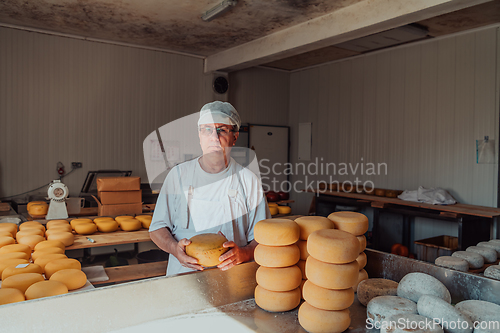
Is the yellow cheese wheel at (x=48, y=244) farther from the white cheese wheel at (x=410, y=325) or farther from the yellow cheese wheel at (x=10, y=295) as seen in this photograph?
the white cheese wheel at (x=410, y=325)

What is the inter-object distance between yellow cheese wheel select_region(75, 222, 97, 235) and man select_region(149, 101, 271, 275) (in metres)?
1.52

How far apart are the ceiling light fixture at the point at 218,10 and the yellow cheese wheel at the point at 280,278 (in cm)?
348

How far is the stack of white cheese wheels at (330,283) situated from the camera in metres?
0.91

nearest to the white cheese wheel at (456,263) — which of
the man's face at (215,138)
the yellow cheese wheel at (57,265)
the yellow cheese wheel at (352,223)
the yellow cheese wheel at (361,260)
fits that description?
the yellow cheese wheel at (361,260)

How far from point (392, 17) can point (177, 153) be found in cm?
396

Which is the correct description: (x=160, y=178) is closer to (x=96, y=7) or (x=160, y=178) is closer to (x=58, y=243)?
(x=96, y=7)

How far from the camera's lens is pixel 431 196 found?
463cm

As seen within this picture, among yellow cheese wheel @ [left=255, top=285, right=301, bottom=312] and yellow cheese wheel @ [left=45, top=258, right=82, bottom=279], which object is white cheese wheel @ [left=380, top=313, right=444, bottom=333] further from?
yellow cheese wheel @ [left=45, top=258, right=82, bottom=279]

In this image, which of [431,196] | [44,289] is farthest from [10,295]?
[431,196]

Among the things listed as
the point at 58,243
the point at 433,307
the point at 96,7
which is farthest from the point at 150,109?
the point at 433,307

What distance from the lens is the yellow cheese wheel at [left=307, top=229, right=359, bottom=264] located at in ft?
2.96

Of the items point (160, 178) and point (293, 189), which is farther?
point (293, 189)

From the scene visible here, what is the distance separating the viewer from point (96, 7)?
4.06 metres

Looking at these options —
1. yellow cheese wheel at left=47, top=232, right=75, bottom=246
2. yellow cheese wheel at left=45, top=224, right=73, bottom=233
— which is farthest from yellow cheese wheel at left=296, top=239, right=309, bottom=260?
yellow cheese wheel at left=45, top=224, right=73, bottom=233
